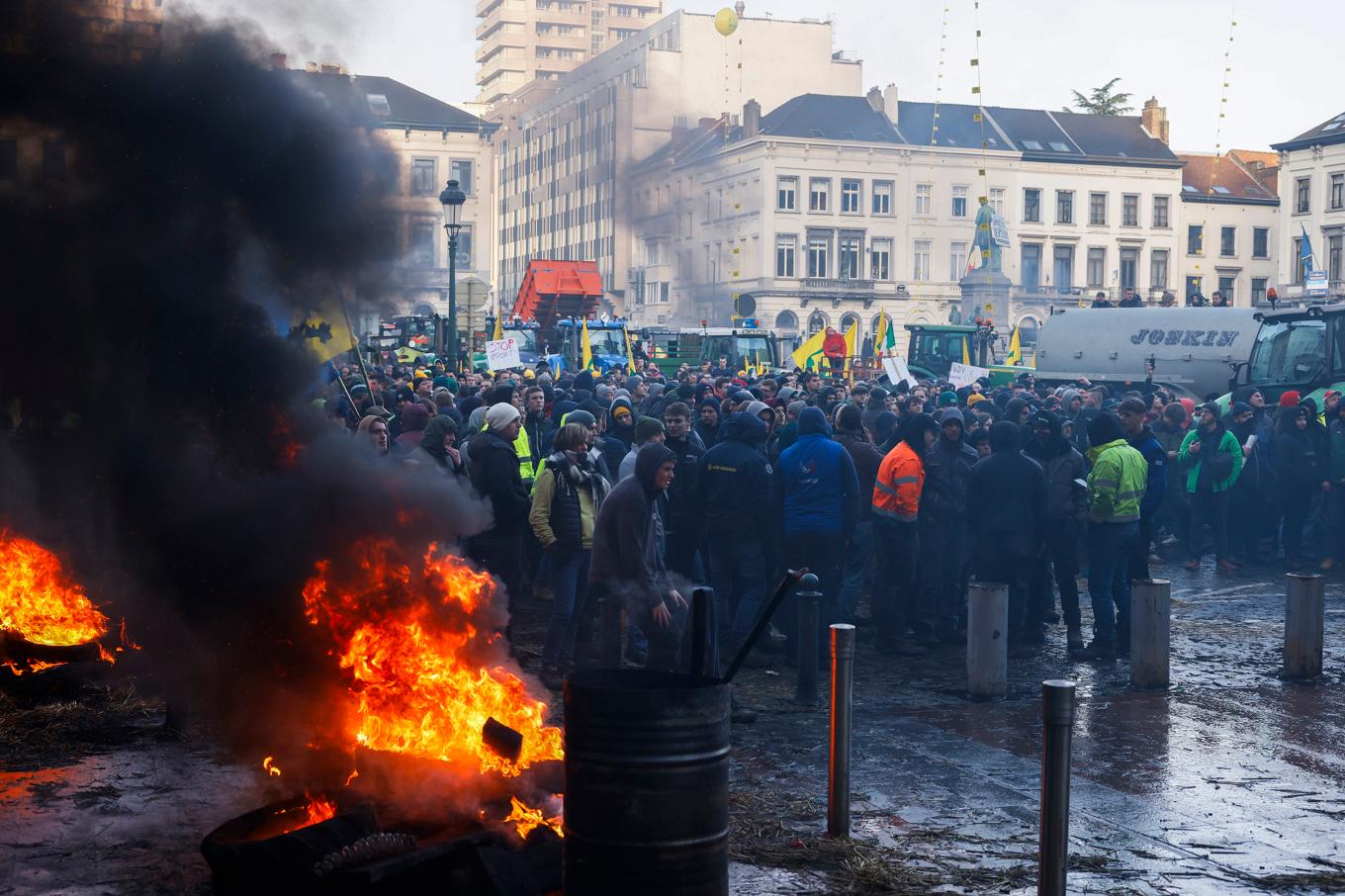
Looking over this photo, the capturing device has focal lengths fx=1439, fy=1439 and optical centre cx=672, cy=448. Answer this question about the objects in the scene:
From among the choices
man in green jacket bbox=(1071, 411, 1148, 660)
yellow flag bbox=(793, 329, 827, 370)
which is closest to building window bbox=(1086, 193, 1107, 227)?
yellow flag bbox=(793, 329, 827, 370)

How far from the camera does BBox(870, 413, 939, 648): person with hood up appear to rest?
1183 cm

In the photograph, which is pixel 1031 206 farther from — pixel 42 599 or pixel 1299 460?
pixel 42 599

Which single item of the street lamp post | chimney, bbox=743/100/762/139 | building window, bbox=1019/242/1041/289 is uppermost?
chimney, bbox=743/100/762/139

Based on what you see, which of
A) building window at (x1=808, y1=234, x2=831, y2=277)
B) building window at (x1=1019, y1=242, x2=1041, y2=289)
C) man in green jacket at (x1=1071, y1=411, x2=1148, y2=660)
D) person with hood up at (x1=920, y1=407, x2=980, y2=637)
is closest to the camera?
man in green jacket at (x1=1071, y1=411, x2=1148, y2=660)

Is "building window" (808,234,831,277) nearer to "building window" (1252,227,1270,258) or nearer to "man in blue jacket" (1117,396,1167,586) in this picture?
"building window" (1252,227,1270,258)

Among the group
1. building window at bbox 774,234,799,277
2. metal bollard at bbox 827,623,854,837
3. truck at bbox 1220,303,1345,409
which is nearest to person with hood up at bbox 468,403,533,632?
metal bollard at bbox 827,623,854,837

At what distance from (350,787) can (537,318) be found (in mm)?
33260

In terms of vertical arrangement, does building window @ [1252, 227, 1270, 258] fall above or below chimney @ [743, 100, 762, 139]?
below

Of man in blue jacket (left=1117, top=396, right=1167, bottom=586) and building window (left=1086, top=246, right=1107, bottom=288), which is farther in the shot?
building window (left=1086, top=246, right=1107, bottom=288)

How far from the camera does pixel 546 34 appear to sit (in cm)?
14862

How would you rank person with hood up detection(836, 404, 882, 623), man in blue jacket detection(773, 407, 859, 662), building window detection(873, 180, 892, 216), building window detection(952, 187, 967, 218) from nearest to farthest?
man in blue jacket detection(773, 407, 859, 662) < person with hood up detection(836, 404, 882, 623) < building window detection(873, 180, 892, 216) < building window detection(952, 187, 967, 218)

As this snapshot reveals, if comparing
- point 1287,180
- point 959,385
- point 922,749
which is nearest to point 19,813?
point 922,749

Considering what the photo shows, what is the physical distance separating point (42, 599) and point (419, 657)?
16.4ft

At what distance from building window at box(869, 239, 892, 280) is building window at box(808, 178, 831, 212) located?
3973mm
